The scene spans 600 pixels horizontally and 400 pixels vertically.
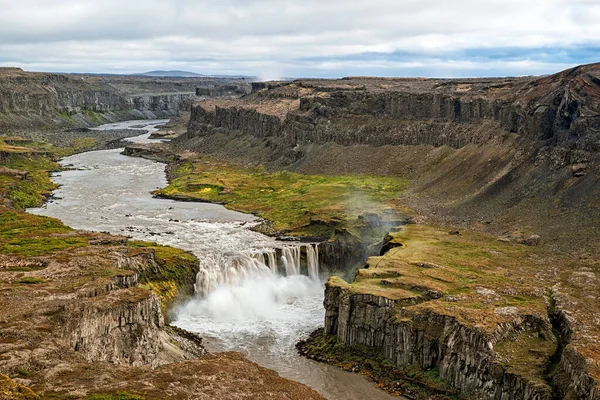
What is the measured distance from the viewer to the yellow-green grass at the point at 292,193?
11284 centimetres

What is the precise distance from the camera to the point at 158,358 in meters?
55.8

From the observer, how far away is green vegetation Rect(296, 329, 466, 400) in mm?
57031

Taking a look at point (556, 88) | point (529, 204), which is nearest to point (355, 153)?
point (556, 88)

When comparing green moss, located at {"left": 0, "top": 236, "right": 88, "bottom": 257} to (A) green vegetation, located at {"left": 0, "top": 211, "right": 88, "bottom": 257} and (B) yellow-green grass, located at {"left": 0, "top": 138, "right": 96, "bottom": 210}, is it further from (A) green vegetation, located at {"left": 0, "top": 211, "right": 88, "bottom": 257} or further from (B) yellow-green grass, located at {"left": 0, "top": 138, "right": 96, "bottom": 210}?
(B) yellow-green grass, located at {"left": 0, "top": 138, "right": 96, "bottom": 210}

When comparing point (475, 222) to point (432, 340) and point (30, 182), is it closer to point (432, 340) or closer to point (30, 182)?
point (432, 340)

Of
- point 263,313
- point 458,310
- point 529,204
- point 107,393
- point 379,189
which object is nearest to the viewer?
point 107,393

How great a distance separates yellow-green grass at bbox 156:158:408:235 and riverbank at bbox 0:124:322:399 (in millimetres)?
30114

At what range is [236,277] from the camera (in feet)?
279

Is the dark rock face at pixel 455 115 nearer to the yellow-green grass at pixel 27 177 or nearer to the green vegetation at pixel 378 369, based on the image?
the green vegetation at pixel 378 369

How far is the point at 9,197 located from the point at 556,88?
320 ft

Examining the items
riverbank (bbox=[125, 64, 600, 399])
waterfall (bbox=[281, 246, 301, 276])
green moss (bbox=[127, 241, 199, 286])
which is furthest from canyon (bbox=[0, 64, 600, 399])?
waterfall (bbox=[281, 246, 301, 276])

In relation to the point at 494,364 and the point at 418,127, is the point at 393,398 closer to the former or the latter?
the point at 494,364

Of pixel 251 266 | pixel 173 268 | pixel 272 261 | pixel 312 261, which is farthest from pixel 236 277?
pixel 312 261

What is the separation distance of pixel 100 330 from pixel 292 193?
88652 mm
